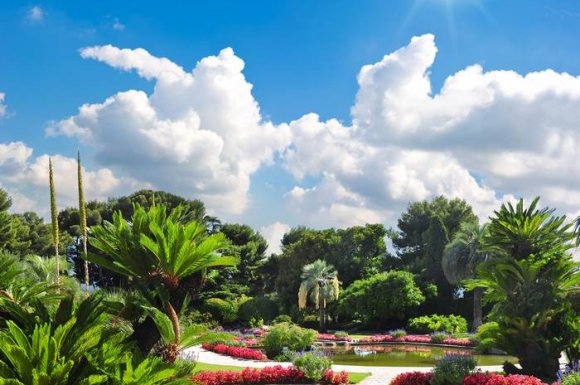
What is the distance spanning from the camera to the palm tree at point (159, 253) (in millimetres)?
8984

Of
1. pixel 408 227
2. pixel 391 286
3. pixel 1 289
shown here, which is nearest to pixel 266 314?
pixel 391 286

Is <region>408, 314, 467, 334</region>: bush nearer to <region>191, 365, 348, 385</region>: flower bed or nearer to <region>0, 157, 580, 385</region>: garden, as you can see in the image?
<region>0, 157, 580, 385</region>: garden

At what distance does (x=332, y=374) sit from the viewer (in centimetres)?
1537

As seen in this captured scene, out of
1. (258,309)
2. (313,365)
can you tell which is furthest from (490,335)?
(258,309)

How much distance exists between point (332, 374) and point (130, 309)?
307 inches

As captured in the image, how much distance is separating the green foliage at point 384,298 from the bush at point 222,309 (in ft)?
27.3

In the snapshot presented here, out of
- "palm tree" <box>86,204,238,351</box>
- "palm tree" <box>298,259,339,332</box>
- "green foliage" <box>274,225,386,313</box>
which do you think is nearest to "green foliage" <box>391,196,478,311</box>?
"green foliage" <box>274,225,386,313</box>

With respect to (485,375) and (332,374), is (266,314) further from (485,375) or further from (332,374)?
(485,375)

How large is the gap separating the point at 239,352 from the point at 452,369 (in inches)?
448

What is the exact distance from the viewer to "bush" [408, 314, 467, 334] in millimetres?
34362

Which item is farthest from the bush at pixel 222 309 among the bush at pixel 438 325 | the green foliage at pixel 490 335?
the green foliage at pixel 490 335

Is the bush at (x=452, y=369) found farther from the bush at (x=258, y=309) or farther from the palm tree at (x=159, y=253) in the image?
the bush at (x=258, y=309)

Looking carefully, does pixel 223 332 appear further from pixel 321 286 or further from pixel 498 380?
pixel 321 286

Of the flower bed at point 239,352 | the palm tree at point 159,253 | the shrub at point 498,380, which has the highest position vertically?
the palm tree at point 159,253
